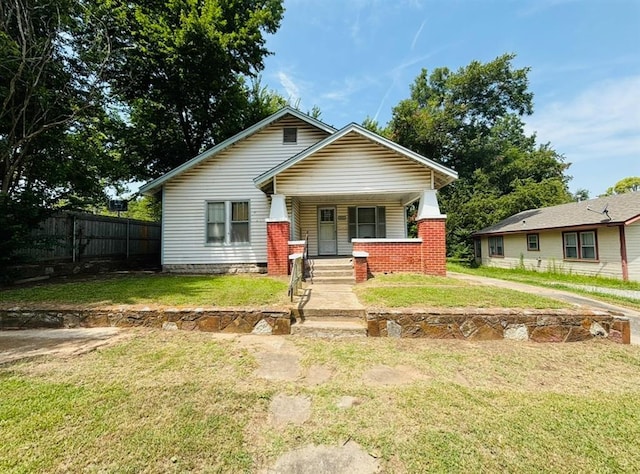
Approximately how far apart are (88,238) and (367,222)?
11324 millimetres

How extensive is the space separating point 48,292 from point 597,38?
20574 millimetres

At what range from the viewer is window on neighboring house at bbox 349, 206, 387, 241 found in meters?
12.6

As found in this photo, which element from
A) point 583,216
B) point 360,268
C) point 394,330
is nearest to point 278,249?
point 360,268

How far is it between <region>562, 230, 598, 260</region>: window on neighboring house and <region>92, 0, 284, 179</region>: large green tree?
19602 mm

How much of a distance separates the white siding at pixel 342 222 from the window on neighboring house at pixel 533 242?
1061 cm

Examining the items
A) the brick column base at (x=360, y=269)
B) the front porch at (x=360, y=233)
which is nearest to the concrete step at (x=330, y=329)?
the brick column base at (x=360, y=269)

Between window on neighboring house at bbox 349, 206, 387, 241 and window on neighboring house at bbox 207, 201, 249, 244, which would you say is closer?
window on neighboring house at bbox 207, 201, 249, 244

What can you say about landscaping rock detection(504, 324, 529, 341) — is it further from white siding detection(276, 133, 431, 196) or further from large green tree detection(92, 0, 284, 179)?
large green tree detection(92, 0, 284, 179)

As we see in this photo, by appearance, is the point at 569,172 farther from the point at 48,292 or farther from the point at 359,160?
the point at 48,292

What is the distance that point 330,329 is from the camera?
5.06 m

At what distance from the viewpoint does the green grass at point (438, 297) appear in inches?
214

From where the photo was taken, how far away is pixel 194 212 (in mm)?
11555

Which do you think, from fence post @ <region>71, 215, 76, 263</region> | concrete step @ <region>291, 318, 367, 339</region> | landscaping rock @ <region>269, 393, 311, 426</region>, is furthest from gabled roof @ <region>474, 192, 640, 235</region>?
fence post @ <region>71, 215, 76, 263</region>

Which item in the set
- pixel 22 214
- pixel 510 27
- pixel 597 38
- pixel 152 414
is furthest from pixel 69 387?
Answer: pixel 597 38
